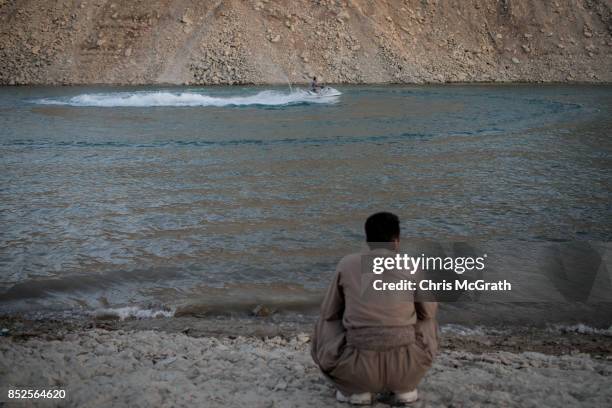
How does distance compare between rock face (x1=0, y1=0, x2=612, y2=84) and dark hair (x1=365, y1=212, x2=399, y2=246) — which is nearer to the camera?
dark hair (x1=365, y1=212, x2=399, y2=246)

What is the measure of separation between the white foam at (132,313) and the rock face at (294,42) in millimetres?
36008

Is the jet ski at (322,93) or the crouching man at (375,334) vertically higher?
the crouching man at (375,334)

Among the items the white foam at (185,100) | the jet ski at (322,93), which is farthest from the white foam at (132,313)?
the jet ski at (322,93)

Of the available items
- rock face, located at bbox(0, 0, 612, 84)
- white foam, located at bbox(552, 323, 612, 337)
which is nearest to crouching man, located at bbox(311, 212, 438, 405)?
white foam, located at bbox(552, 323, 612, 337)

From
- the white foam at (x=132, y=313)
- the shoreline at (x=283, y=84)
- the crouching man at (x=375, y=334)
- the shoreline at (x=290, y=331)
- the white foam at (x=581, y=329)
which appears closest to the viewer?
the crouching man at (x=375, y=334)

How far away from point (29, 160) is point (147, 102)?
16.1 metres

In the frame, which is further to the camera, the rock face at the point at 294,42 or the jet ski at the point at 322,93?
the rock face at the point at 294,42

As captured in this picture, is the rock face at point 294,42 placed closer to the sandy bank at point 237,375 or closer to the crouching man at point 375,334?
the sandy bank at point 237,375

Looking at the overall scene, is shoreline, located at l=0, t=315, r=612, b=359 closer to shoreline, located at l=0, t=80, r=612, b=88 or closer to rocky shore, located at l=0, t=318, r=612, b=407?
rocky shore, located at l=0, t=318, r=612, b=407

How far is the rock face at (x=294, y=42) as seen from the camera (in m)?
42.9

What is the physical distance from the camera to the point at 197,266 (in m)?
8.27

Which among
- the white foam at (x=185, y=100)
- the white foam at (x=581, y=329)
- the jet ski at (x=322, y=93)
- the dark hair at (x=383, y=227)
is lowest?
the white foam at (x=581, y=329)

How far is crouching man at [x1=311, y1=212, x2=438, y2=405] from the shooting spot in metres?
4.06

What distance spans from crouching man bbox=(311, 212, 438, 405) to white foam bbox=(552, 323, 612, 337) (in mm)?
2805
